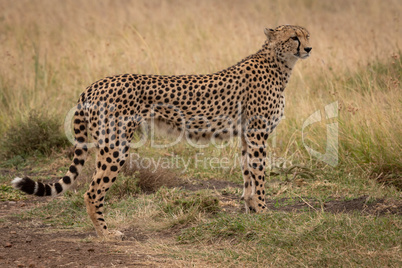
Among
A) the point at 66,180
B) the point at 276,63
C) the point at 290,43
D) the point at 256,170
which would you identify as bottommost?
the point at 256,170

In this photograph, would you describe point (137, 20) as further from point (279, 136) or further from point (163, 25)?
point (279, 136)

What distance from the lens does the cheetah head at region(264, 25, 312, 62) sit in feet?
14.8

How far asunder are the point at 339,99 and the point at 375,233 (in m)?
3.06

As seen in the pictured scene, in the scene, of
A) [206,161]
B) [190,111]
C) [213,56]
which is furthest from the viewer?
[213,56]

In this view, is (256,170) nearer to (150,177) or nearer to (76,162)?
(150,177)

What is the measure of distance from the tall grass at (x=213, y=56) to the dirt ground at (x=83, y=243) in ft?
3.37

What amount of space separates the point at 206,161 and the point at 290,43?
1.91 meters

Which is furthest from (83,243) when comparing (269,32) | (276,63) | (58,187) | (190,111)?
(269,32)

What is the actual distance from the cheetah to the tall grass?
3.95 ft

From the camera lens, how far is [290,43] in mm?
4512

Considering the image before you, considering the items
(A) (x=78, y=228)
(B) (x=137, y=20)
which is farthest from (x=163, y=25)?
(A) (x=78, y=228)

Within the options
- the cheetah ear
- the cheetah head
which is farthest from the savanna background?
the cheetah ear

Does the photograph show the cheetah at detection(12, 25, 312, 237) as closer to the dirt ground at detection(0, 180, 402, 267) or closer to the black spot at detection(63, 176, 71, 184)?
the black spot at detection(63, 176, 71, 184)

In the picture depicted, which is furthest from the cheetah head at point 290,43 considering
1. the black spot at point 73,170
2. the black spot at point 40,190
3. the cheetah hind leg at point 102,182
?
the black spot at point 40,190
